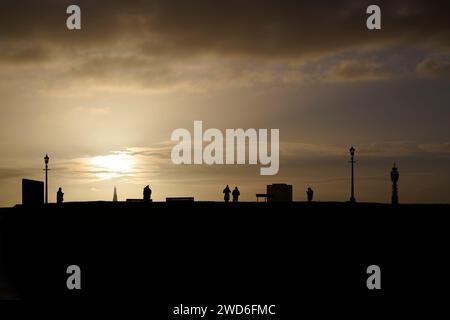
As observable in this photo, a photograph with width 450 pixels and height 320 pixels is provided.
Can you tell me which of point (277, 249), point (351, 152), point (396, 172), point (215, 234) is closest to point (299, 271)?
point (277, 249)

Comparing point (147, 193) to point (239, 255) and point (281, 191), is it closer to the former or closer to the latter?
point (239, 255)

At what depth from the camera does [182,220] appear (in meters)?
41.2

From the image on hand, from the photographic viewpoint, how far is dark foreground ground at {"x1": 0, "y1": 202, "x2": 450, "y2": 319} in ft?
126

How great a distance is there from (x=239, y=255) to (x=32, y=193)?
14675 mm

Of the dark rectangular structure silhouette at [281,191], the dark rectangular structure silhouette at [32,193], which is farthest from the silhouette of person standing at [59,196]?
the dark rectangular structure silhouette at [281,191]

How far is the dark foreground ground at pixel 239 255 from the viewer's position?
38.3 m

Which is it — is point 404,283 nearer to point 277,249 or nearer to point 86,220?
point 277,249

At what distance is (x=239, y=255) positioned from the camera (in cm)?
4112

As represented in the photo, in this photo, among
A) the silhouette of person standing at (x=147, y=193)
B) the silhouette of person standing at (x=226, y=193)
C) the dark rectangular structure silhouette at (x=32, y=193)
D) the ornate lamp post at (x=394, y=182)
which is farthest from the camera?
the silhouette of person standing at (x=226, y=193)

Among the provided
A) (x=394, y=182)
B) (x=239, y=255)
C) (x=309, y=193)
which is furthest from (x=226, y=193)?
(x=394, y=182)

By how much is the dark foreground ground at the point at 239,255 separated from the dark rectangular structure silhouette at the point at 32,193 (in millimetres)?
3759

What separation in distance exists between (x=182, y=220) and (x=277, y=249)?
5.20 meters

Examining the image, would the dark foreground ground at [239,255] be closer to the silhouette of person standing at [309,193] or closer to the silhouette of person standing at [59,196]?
the silhouette of person standing at [309,193]
